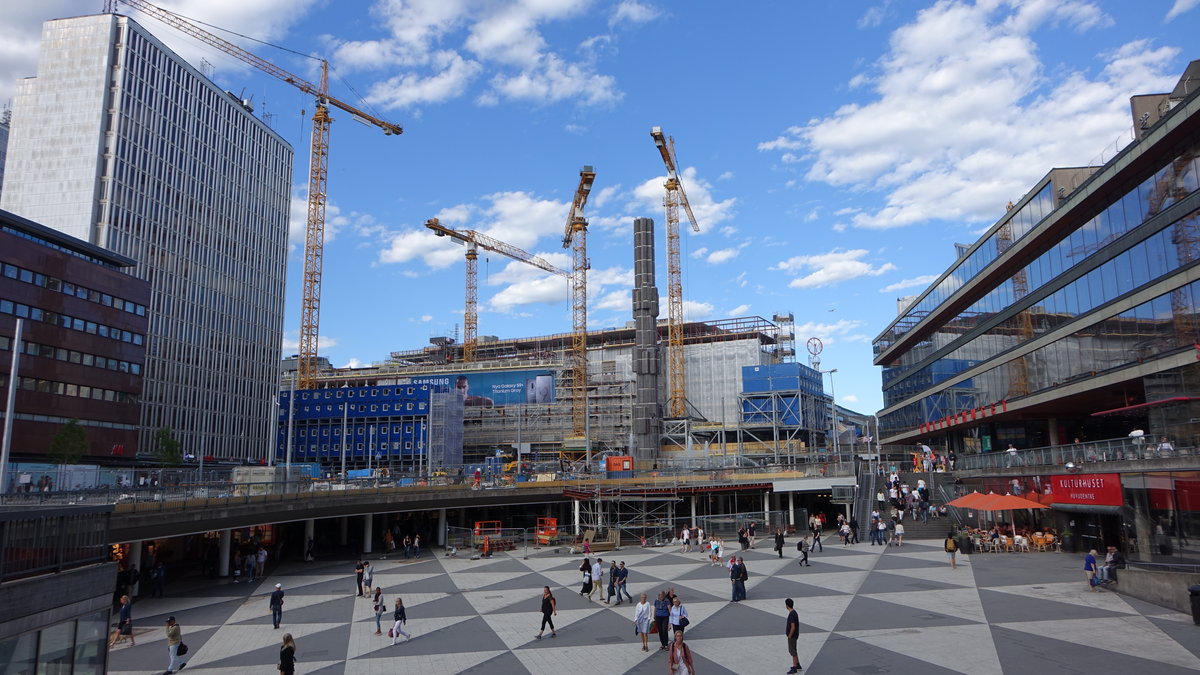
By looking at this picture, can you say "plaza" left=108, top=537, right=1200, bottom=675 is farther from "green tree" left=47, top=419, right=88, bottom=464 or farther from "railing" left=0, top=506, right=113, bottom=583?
"green tree" left=47, top=419, right=88, bottom=464

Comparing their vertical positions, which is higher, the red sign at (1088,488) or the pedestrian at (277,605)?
the red sign at (1088,488)

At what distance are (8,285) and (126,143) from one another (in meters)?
38.3

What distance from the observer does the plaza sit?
663 inches

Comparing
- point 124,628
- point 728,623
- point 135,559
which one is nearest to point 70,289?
point 135,559

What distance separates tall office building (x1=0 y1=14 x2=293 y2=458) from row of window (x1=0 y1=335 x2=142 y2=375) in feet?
80.5

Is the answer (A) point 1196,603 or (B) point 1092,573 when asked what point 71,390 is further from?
(A) point 1196,603

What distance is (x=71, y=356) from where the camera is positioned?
5753 centimetres

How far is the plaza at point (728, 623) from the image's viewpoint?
1683cm

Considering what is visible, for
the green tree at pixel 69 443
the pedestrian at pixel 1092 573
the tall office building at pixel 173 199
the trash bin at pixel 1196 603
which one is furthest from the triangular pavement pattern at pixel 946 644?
the tall office building at pixel 173 199

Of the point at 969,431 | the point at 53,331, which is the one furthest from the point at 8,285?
the point at 969,431

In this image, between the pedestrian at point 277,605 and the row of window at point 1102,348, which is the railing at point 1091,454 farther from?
the pedestrian at point 277,605

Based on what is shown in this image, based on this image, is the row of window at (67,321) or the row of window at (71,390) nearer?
the row of window at (67,321)

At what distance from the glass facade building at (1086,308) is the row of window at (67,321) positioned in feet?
A: 211

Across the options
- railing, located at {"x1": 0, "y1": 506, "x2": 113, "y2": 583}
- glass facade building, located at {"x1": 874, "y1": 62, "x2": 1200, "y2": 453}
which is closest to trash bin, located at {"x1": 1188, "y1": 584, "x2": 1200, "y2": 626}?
glass facade building, located at {"x1": 874, "y1": 62, "x2": 1200, "y2": 453}
